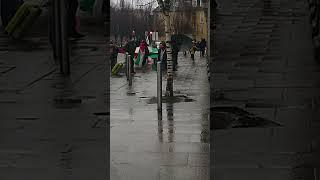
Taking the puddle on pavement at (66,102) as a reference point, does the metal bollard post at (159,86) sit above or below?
above

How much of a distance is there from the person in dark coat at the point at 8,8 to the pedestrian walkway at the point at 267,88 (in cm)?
303

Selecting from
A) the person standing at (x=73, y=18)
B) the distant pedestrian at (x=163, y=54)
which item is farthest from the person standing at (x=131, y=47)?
the person standing at (x=73, y=18)

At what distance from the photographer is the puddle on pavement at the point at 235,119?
6789 mm

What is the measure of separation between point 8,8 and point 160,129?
10.4ft

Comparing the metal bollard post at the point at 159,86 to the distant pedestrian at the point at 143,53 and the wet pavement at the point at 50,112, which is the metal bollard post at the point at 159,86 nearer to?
the distant pedestrian at the point at 143,53

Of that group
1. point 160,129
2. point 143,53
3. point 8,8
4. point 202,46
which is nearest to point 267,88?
point 202,46

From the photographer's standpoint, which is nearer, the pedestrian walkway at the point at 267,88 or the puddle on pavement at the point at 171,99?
the pedestrian walkway at the point at 267,88

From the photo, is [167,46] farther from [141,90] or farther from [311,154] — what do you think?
[311,154]

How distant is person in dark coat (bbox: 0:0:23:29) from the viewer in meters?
8.35

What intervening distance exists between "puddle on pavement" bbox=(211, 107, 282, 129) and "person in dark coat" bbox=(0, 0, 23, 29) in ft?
10.2

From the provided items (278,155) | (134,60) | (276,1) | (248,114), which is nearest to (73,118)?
(134,60)

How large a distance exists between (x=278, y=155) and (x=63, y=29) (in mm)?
3368

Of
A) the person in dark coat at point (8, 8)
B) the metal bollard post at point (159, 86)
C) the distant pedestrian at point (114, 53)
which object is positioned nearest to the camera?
the distant pedestrian at point (114, 53)

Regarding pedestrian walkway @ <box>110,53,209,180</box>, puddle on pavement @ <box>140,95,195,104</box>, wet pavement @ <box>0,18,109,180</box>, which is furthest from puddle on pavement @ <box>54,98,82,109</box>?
puddle on pavement @ <box>140,95,195,104</box>
